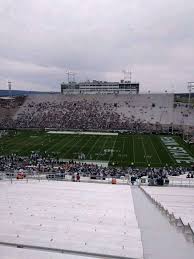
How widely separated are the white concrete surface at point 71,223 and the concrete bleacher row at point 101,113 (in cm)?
4662

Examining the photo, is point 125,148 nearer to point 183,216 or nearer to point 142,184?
point 142,184

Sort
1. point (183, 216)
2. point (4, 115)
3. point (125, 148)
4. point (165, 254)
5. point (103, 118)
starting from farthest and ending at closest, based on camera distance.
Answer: point (4, 115) → point (103, 118) → point (125, 148) → point (183, 216) → point (165, 254)

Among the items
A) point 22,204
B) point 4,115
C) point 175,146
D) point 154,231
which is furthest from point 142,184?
point 4,115

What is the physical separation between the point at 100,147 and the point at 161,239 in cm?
3377

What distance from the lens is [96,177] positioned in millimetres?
19641

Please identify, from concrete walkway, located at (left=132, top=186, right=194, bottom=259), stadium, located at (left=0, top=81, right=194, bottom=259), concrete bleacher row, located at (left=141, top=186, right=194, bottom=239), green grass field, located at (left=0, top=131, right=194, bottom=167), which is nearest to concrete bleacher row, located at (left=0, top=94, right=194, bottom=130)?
stadium, located at (left=0, top=81, right=194, bottom=259)

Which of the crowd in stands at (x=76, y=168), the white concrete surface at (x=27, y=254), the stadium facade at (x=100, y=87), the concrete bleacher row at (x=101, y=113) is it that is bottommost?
the crowd in stands at (x=76, y=168)

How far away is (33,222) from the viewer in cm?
705

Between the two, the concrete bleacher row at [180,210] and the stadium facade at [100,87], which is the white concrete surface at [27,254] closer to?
the concrete bleacher row at [180,210]

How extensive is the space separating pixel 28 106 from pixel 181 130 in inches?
1235

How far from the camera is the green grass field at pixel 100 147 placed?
3400cm

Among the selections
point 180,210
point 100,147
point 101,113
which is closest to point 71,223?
point 180,210

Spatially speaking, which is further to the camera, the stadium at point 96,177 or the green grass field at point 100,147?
the green grass field at point 100,147

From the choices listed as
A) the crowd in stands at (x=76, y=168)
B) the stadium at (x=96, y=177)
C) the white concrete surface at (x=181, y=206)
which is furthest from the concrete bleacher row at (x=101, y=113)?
the white concrete surface at (x=181, y=206)
